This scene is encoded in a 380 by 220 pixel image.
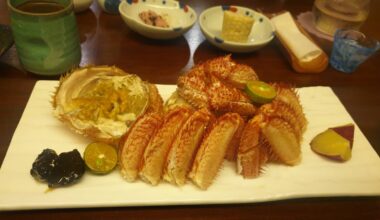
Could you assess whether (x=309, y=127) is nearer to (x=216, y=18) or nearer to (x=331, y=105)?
(x=331, y=105)

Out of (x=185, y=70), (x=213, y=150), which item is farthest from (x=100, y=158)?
Result: (x=185, y=70)

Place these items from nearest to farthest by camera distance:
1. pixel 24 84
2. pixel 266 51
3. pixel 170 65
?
pixel 24 84 → pixel 170 65 → pixel 266 51

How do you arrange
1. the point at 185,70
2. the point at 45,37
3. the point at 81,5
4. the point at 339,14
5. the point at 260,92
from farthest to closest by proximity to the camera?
the point at 339,14, the point at 81,5, the point at 185,70, the point at 45,37, the point at 260,92

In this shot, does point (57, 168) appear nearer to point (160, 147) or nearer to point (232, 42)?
point (160, 147)

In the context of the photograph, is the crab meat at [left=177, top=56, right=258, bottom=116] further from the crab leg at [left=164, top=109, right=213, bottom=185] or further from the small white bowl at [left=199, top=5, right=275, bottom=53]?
the small white bowl at [left=199, top=5, right=275, bottom=53]

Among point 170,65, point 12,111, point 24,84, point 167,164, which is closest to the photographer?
point 167,164

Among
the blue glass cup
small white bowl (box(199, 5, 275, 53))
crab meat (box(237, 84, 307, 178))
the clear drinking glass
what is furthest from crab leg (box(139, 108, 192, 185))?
the clear drinking glass

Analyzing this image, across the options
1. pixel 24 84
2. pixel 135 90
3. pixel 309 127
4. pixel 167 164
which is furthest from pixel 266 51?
pixel 24 84
